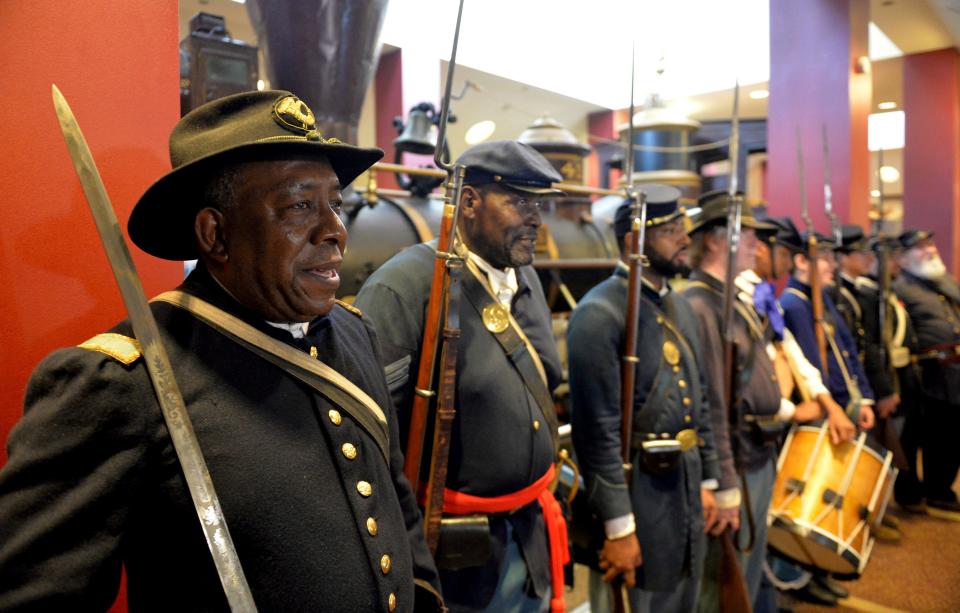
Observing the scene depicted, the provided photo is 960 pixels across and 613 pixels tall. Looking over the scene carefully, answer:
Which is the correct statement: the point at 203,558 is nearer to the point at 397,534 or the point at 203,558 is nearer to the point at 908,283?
the point at 397,534

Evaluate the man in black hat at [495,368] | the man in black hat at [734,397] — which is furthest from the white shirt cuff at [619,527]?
the man in black hat at [734,397]

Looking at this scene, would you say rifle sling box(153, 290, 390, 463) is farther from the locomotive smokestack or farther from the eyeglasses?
the locomotive smokestack

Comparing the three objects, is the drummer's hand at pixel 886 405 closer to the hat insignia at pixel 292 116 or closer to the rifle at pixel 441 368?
the rifle at pixel 441 368

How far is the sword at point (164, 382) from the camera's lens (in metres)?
0.96

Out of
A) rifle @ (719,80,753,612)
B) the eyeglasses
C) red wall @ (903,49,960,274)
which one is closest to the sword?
the eyeglasses

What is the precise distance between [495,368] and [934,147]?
9547mm

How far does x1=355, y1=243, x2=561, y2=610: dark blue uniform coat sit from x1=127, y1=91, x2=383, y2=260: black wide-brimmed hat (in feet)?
2.22

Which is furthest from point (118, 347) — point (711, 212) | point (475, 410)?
point (711, 212)

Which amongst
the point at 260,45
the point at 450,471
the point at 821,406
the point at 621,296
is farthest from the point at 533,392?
the point at 821,406

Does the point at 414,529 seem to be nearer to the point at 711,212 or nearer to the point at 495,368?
the point at 495,368

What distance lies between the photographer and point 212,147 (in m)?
1.11

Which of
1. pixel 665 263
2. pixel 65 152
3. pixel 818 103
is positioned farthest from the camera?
pixel 818 103

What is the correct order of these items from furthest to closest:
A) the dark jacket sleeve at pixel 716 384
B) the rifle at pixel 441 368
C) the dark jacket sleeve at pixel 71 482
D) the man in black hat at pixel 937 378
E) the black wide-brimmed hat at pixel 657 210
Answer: the man in black hat at pixel 937 378
the dark jacket sleeve at pixel 716 384
the black wide-brimmed hat at pixel 657 210
the rifle at pixel 441 368
the dark jacket sleeve at pixel 71 482

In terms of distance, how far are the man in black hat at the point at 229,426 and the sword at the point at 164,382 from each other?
0.03 metres
